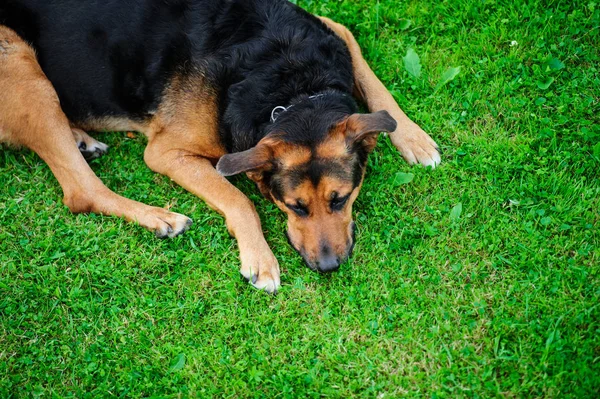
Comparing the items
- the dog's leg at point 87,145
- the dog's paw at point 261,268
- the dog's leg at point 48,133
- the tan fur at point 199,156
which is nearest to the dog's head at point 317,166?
the dog's paw at point 261,268

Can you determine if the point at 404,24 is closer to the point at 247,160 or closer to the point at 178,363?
the point at 247,160

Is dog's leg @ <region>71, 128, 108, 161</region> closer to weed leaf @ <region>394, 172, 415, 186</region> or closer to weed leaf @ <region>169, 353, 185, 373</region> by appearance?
weed leaf @ <region>169, 353, 185, 373</region>

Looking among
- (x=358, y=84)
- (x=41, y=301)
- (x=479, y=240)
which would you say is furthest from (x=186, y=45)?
(x=479, y=240)

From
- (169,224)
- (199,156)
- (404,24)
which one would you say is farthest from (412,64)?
(169,224)

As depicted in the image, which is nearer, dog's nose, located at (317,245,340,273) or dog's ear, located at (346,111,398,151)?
dog's ear, located at (346,111,398,151)

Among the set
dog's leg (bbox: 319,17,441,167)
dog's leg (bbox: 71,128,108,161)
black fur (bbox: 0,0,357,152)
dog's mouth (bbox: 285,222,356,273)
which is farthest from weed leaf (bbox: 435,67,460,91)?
dog's leg (bbox: 71,128,108,161)

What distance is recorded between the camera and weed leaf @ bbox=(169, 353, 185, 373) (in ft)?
14.0

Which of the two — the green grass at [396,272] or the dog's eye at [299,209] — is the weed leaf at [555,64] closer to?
the green grass at [396,272]

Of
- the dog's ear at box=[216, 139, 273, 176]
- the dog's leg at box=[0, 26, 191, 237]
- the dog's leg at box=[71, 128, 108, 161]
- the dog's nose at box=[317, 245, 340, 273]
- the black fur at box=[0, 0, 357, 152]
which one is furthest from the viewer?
the dog's leg at box=[71, 128, 108, 161]

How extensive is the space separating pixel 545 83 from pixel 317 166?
2696 millimetres

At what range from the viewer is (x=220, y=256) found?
15.9 ft

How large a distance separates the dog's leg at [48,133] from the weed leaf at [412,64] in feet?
9.12

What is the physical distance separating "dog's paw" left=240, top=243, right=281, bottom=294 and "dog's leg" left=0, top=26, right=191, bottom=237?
0.74 m

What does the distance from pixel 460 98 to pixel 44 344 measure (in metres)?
4.42
